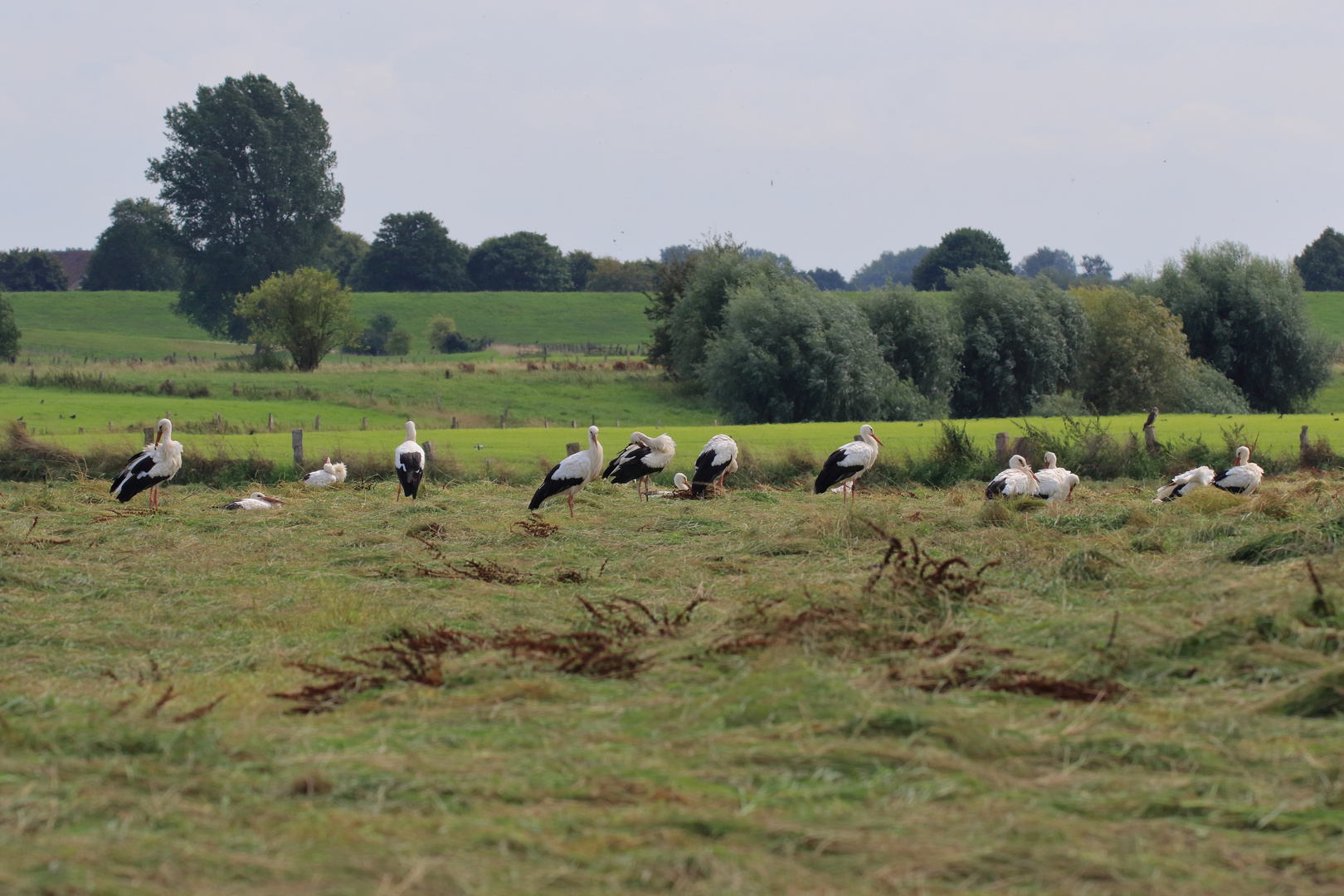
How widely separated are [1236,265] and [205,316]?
215ft

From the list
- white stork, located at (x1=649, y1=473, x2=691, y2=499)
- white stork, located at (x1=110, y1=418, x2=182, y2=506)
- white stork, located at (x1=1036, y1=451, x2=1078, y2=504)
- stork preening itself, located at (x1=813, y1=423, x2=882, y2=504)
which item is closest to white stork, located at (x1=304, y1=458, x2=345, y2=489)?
white stork, located at (x1=110, y1=418, x2=182, y2=506)

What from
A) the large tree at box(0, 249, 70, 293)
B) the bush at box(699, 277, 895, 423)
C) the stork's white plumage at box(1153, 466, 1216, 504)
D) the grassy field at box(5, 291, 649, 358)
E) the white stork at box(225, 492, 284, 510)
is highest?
the large tree at box(0, 249, 70, 293)

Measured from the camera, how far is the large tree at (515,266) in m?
113

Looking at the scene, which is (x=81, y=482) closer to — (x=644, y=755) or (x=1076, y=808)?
(x=644, y=755)

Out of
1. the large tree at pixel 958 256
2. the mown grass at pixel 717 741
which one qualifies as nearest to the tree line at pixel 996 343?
the mown grass at pixel 717 741

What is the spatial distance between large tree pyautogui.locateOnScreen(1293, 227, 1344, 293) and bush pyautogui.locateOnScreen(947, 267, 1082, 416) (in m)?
70.3

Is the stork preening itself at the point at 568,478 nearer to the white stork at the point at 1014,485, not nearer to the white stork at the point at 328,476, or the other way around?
the white stork at the point at 1014,485

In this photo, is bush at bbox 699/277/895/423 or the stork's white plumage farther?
bush at bbox 699/277/895/423

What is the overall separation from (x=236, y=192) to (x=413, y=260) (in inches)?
1115

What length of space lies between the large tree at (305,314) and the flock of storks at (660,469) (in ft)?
145

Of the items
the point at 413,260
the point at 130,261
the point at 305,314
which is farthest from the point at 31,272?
the point at 305,314

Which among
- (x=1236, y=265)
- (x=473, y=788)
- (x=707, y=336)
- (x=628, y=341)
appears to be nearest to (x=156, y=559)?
(x=473, y=788)

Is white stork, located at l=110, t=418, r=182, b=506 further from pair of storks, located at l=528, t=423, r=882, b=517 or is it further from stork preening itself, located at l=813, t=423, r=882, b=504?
stork preening itself, located at l=813, t=423, r=882, b=504

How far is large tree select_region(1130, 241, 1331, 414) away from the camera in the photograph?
172ft
